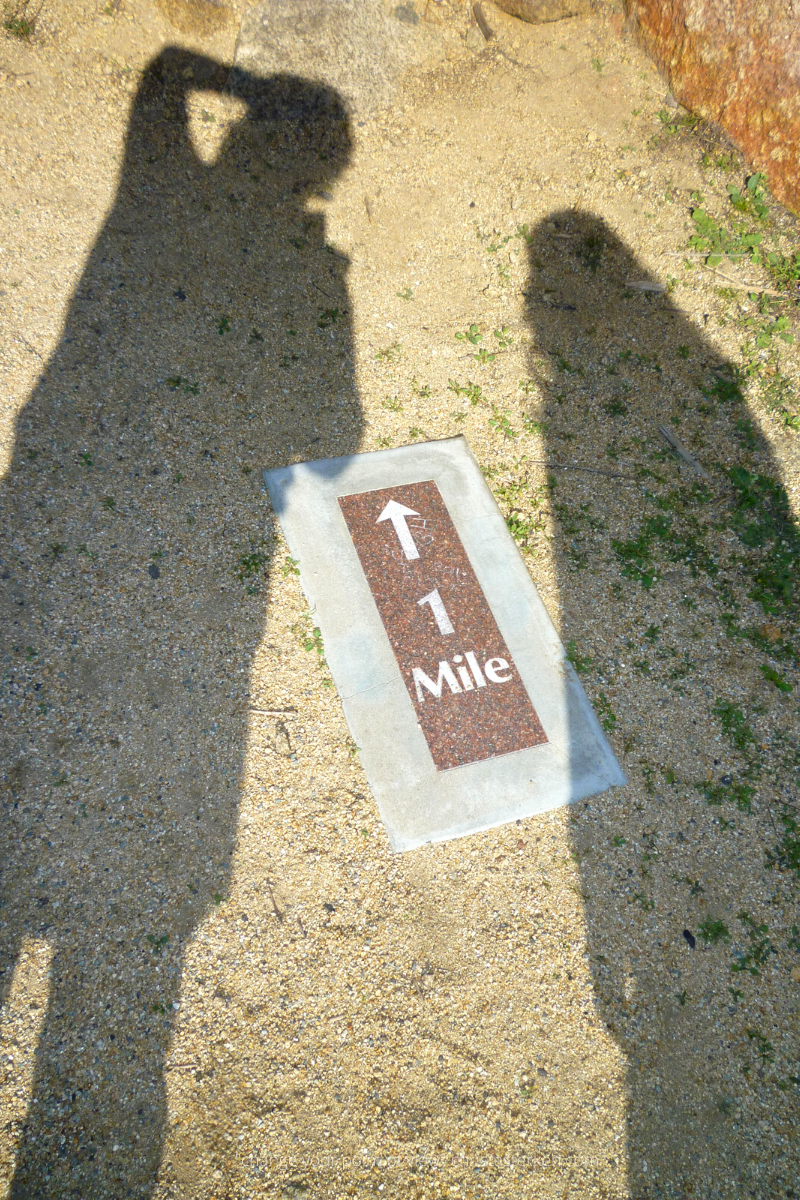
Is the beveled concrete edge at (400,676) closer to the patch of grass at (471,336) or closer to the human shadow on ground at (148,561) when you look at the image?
the human shadow on ground at (148,561)

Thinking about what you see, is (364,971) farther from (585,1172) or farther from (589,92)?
(589,92)

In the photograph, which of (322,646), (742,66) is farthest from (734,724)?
(742,66)

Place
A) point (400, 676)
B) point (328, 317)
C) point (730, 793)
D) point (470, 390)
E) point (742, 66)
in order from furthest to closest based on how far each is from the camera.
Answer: point (742, 66)
point (328, 317)
point (470, 390)
point (400, 676)
point (730, 793)

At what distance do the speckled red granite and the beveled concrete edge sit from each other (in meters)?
0.08

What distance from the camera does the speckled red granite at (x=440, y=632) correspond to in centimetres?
454

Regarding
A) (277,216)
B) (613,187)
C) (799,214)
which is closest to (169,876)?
(277,216)

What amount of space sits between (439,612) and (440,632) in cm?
→ 17

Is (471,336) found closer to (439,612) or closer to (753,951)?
(439,612)

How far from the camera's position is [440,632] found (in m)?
4.85

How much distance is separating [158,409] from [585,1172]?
5.83 metres

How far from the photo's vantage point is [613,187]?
7.08 m

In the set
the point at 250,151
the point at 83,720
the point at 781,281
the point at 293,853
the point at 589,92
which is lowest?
the point at 293,853

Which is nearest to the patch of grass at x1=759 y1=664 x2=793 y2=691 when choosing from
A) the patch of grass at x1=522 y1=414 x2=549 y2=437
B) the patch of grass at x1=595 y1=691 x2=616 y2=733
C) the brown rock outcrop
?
the patch of grass at x1=595 y1=691 x2=616 y2=733

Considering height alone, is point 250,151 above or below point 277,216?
above
